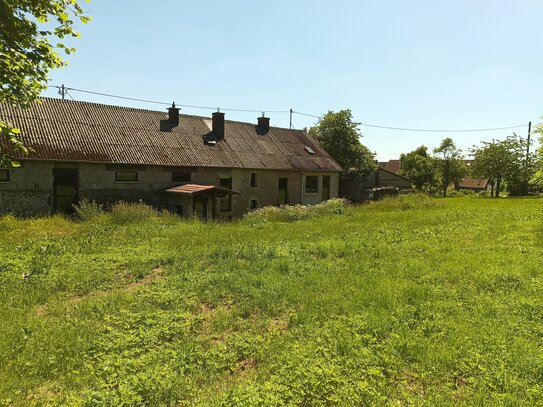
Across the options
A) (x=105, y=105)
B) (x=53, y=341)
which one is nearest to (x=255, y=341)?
(x=53, y=341)

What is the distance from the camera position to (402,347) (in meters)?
4.83

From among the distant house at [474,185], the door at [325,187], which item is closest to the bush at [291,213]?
the door at [325,187]

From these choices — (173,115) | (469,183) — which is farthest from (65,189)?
(469,183)

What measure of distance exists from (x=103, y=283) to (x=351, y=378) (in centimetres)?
542

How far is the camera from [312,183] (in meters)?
30.7

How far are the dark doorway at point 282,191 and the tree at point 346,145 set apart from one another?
9527 millimetres

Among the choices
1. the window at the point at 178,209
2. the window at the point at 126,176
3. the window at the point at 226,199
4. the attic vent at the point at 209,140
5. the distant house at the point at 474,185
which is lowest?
the window at the point at 178,209

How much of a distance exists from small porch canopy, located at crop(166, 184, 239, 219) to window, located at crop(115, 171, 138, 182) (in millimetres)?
1990

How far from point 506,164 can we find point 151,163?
51.0m

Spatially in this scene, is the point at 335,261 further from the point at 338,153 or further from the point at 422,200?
the point at 338,153

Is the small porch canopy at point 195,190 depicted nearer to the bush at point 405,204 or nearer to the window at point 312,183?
the window at point 312,183

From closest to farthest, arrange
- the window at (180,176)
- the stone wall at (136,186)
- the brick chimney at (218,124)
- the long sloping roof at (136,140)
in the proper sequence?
1. the stone wall at (136,186)
2. the long sloping roof at (136,140)
3. the window at (180,176)
4. the brick chimney at (218,124)

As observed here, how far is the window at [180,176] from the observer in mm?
22578

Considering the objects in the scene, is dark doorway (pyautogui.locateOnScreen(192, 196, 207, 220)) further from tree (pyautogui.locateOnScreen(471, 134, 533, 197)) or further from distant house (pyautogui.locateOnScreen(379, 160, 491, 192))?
distant house (pyautogui.locateOnScreen(379, 160, 491, 192))
